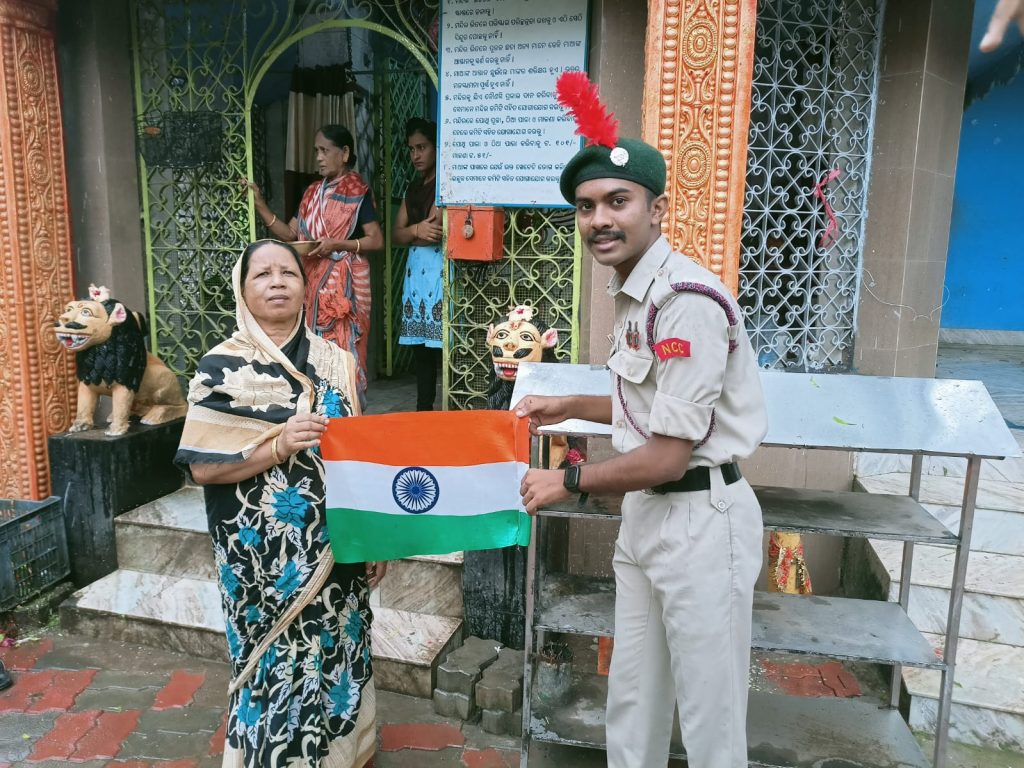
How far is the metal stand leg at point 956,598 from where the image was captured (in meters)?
2.78

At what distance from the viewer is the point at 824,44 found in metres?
4.38

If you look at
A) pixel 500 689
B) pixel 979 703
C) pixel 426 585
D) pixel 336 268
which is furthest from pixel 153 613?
pixel 979 703

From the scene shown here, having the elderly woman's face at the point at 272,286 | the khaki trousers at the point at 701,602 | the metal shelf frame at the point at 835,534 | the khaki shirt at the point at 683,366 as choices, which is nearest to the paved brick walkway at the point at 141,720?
the metal shelf frame at the point at 835,534

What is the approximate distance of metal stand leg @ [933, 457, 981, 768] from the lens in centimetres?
278

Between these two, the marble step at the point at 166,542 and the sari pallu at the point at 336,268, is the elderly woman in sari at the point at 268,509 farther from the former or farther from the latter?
the sari pallu at the point at 336,268

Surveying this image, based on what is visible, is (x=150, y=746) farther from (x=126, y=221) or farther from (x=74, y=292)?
(x=126, y=221)

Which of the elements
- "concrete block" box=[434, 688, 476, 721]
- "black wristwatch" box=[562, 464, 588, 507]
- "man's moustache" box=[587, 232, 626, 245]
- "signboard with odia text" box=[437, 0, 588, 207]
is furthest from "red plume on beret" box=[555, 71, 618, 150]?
"concrete block" box=[434, 688, 476, 721]

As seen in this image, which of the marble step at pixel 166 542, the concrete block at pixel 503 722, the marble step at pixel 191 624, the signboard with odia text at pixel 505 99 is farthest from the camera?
the marble step at pixel 166 542

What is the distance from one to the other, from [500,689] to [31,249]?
4.22 meters

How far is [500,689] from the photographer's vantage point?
3.77 meters

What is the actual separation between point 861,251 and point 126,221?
16.8 feet

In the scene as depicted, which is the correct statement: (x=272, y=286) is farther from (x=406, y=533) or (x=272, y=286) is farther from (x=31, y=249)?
(x=31, y=249)

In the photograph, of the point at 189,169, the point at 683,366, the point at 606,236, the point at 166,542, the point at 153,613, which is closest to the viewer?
the point at 683,366

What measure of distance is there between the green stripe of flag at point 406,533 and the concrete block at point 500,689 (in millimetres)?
1260
